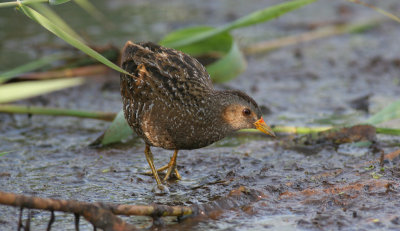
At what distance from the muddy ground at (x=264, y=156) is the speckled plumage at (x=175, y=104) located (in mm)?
380

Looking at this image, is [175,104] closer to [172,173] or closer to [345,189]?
[172,173]

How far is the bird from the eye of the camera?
4125 millimetres

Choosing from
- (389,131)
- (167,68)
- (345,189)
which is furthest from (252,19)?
(345,189)

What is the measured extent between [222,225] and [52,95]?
12.2 feet

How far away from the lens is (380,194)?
3865mm

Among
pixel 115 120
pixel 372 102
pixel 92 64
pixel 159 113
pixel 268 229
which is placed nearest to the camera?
pixel 268 229

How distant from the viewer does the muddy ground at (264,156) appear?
144 inches

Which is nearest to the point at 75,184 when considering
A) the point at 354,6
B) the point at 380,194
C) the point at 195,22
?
the point at 380,194

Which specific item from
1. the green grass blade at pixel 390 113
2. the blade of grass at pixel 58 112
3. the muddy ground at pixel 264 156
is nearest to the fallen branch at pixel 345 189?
the muddy ground at pixel 264 156

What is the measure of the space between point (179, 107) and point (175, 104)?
3 centimetres

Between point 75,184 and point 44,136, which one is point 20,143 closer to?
point 44,136

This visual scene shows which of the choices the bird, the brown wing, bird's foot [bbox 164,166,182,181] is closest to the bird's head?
the bird

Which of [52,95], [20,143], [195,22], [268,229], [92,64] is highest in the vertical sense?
[195,22]

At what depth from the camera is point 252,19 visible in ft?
17.6
